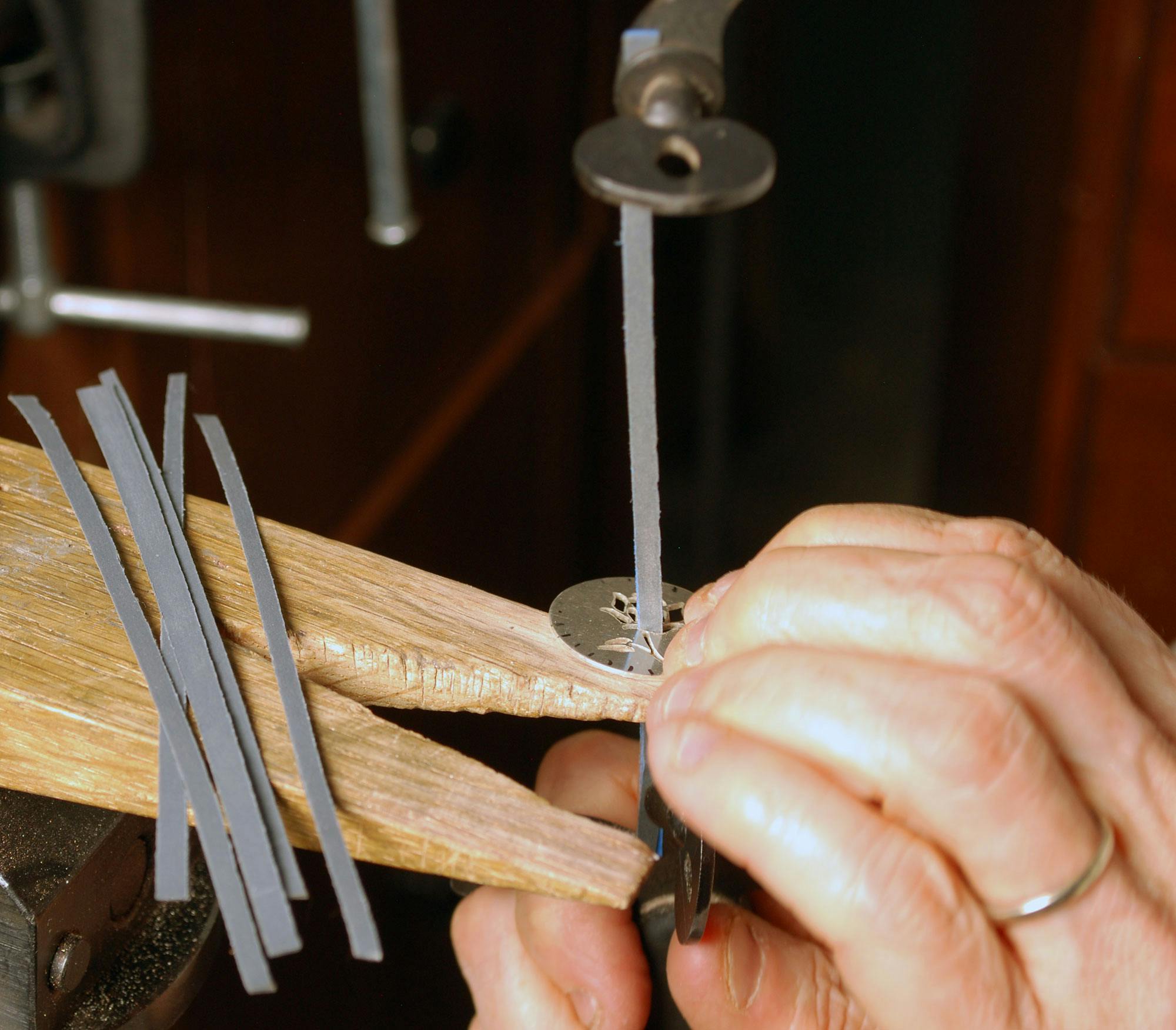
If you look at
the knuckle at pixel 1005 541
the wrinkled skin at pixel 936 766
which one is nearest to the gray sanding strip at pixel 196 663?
the wrinkled skin at pixel 936 766

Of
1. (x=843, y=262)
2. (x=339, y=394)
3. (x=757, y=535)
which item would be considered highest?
(x=339, y=394)

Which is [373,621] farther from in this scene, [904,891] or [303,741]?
[904,891]

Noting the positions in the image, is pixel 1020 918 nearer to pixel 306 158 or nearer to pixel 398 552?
pixel 306 158

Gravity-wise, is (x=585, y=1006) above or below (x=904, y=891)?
below

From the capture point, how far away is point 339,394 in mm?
1082

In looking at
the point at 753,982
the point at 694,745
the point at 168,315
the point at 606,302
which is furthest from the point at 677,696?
the point at 606,302

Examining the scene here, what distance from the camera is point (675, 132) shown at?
0.29m

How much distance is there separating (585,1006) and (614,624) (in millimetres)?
139

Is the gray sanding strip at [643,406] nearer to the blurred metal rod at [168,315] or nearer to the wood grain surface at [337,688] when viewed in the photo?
the wood grain surface at [337,688]

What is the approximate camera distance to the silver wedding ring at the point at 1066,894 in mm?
317

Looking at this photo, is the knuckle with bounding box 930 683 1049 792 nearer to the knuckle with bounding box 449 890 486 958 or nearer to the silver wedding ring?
the silver wedding ring

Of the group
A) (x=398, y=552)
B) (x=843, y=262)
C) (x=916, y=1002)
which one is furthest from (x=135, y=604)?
(x=843, y=262)

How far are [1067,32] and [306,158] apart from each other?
32.9 inches

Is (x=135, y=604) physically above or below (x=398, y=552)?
above
